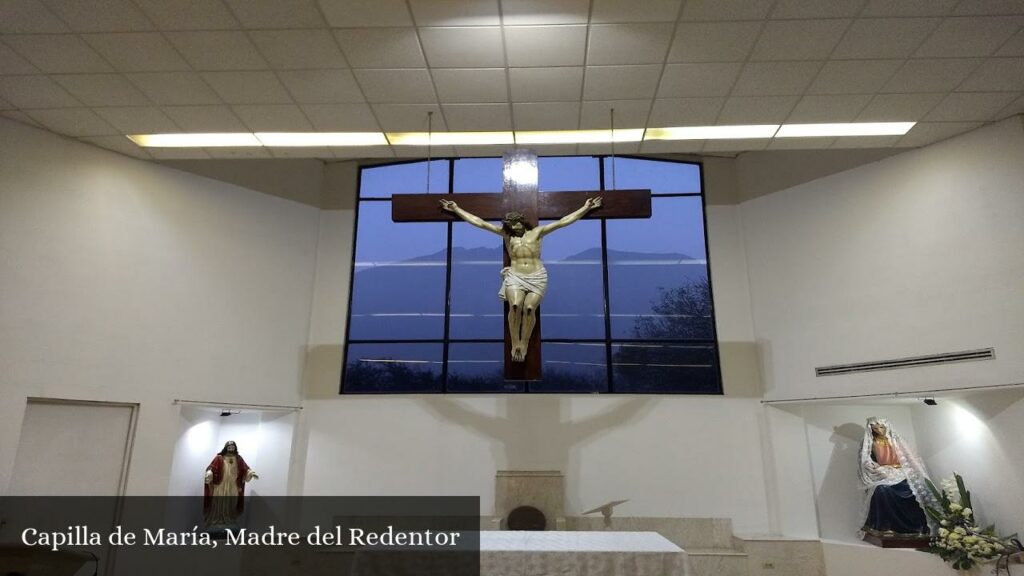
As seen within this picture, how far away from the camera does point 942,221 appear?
5.17 m

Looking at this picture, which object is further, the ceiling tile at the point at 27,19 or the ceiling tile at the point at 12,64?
the ceiling tile at the point at 12,64

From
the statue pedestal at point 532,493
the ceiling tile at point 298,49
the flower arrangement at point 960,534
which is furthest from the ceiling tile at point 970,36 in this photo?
the statue pedestal at point 532,493

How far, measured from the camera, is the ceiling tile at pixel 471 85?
13.4ft

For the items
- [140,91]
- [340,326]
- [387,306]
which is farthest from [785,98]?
[387,306]

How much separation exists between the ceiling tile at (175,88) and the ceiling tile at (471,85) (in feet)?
5.55

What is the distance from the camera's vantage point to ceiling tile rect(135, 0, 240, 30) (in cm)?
341

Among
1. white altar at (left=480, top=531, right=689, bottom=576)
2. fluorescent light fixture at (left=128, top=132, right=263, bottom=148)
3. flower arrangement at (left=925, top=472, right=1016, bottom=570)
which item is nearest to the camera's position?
white altar at (left=480, top=531, right=689, bottom=576)

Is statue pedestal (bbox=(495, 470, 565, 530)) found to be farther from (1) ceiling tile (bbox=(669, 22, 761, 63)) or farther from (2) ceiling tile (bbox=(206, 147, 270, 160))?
(1) ceiling tile (bbox=(669, 22, 761, 63))

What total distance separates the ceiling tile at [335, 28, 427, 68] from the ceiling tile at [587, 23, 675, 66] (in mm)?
1167

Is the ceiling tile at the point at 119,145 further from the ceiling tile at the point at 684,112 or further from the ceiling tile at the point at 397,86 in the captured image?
the ceiling tile at the point at 684,112

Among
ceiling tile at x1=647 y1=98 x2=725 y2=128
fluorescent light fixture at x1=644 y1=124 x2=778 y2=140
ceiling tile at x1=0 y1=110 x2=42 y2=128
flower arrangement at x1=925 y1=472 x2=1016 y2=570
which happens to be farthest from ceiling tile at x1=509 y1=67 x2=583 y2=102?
flower arrangement at x1=925 y1=472 x2=1016 y2=570

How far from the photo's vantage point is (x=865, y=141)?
5.03 m

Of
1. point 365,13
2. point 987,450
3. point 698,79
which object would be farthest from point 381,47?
point 987,450

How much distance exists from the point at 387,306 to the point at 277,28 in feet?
25.5
